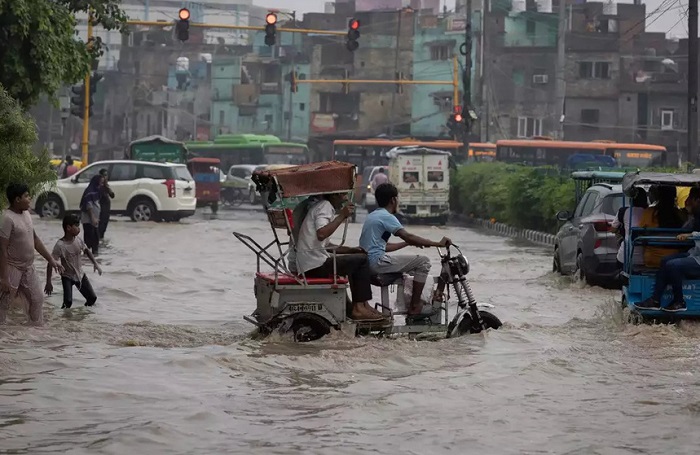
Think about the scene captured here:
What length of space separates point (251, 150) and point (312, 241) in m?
57.3

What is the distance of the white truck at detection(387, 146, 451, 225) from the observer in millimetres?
44531

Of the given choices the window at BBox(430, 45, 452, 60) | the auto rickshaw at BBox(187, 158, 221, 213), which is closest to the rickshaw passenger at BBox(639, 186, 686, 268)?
the auto rickshaw at BBox(187, 158, 221, 213)

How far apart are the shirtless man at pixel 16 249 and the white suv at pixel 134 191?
2359cm

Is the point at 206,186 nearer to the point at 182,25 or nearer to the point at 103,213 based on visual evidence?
the point at 182,25

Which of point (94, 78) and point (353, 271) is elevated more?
point (94, 78)

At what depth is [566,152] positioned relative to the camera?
A: 6444cm

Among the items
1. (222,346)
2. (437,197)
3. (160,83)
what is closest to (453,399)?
(222,346)

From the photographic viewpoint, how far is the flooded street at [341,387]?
9086 millimetres

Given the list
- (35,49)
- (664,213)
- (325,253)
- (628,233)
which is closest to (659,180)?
(628,233)

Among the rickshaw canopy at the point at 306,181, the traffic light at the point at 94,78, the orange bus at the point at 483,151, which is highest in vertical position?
the traffic light at the point at 94,78

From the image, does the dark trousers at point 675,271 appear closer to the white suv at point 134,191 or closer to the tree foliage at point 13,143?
the tree foliage at point 13,143

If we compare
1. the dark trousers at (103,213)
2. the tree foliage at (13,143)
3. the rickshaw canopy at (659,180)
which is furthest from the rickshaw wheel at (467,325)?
the dark trousers at (103,213)

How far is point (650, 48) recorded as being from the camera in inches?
3465

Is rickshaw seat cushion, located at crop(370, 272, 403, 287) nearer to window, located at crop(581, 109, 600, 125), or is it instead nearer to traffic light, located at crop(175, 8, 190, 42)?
traffic light, located at crop(175, 8, 190, 42)
